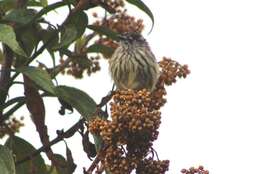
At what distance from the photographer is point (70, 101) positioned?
4.23 meters

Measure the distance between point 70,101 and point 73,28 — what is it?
0.38 m

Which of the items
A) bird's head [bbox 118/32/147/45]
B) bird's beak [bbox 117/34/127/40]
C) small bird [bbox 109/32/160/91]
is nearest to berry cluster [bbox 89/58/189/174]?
bird's beak [bbox 117/34/127/40]

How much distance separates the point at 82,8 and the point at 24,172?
96 centimetres

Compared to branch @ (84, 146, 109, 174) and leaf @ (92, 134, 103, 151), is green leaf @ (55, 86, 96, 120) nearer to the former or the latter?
leaf @ (92, 134, 103, 151)

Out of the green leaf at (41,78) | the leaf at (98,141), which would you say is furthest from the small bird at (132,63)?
the green leaf at (41,78)

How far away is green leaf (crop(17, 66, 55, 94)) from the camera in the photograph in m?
3.76

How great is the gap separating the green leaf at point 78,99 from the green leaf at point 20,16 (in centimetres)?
37

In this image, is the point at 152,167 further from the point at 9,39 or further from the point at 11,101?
the point at 11,101

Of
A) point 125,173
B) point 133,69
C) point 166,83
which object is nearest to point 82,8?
point 166,83

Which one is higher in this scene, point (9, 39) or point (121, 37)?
point (121, 37)

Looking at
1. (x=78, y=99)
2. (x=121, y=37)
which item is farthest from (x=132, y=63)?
(x=78, y=99)

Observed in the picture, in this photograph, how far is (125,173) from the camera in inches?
134

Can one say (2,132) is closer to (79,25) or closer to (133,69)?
(79,25)

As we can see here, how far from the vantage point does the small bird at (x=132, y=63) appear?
17.9ft
